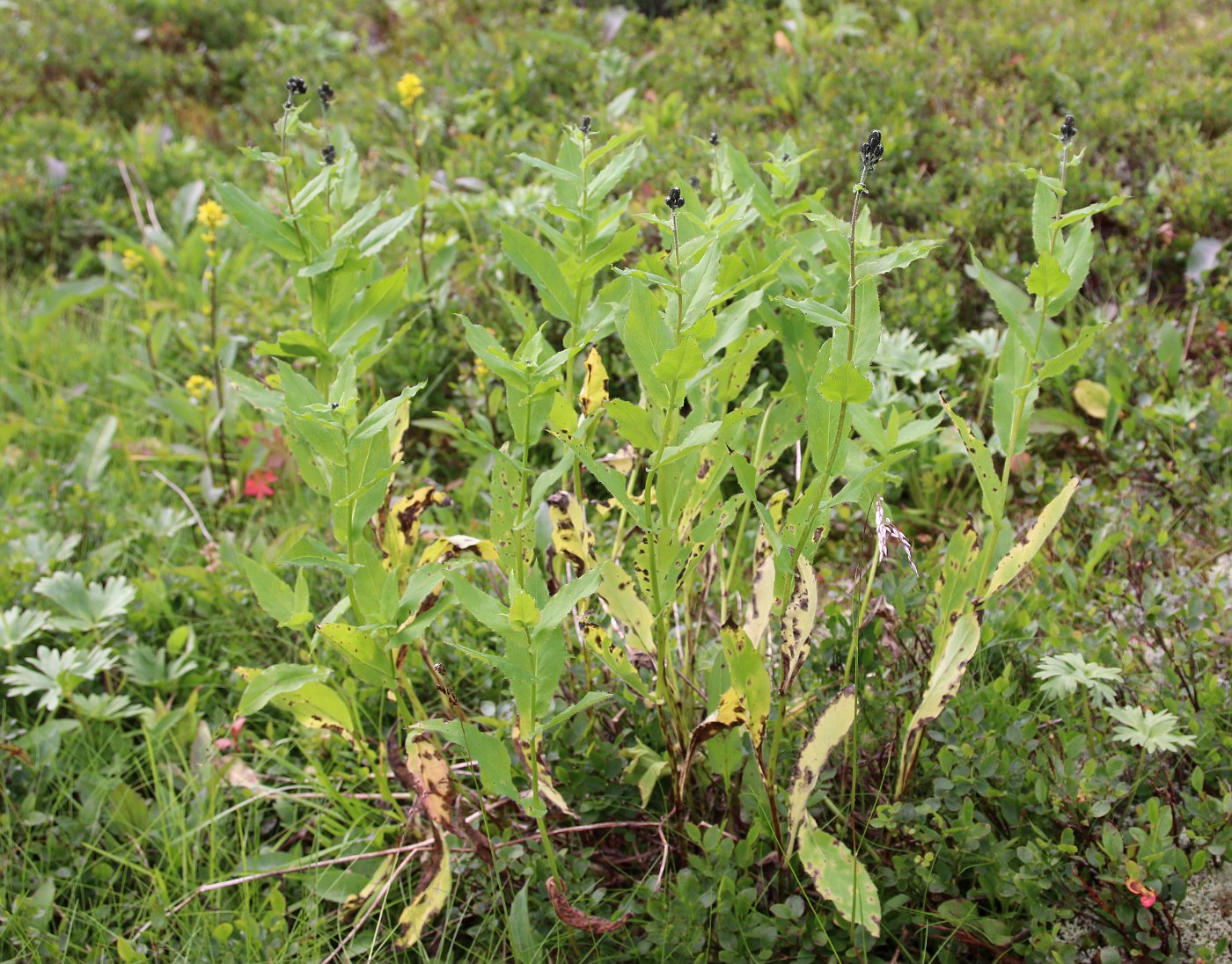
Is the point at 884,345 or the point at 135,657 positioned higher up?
the point at 884,345

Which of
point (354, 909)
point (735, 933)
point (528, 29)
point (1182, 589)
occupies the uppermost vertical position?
point (528, 29)

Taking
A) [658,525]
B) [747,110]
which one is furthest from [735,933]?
[747,110]

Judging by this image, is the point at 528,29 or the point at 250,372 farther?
the point at 528,29

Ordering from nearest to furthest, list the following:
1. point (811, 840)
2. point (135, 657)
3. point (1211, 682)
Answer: point (811, 840) < point (1211, 682) < point (135, 657)

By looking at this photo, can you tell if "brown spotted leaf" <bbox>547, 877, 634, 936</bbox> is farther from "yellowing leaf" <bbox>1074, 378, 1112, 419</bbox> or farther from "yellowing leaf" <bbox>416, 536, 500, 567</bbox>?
"yellowing leaf" <bbox>1074, 378, 1112, 419</bbox>

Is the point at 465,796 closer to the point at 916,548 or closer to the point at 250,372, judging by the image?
the point at 916,548

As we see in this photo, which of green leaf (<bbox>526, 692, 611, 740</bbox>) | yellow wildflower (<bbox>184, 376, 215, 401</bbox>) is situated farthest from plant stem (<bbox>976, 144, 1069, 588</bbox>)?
yellow wildflower (<bbox>184, 376, 215, 401</bbox>)

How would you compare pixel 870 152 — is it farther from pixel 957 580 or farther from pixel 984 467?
pixel 957 580

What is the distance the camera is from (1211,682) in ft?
6.08

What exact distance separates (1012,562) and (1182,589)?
2.06 ft

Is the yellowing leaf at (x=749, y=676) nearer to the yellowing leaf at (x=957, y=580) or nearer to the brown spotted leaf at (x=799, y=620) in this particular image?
the brown spotted leaf at (x=799, y=620)

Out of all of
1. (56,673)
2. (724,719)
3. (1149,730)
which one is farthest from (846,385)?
(56,673)

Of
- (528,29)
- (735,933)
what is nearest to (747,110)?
(528,29)

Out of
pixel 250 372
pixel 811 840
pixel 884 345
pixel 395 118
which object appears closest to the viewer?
pixel 811 840
